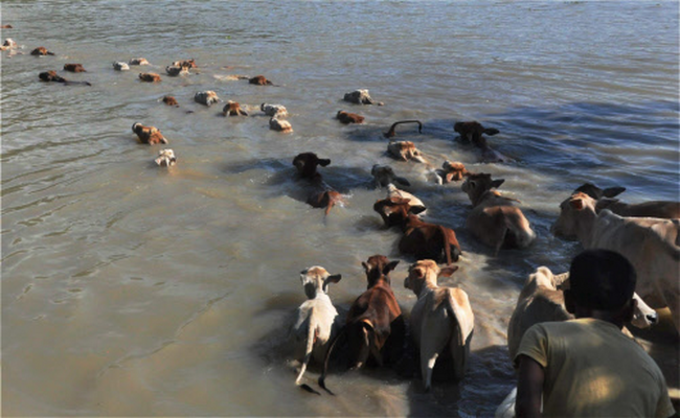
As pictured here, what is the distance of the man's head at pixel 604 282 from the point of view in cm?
270

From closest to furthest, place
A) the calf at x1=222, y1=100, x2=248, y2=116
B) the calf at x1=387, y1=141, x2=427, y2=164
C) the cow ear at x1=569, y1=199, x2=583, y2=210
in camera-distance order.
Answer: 1. the cow ear at x1=569, y1=199, x2=583, y2=210
2. the calf at x1=387, y1=141, x2=427, y2=164
3. the calf at x1=222, y1=100, x2=248, y2=116

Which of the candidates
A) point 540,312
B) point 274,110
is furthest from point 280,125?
point 540,312

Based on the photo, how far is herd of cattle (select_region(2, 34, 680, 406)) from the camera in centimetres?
427

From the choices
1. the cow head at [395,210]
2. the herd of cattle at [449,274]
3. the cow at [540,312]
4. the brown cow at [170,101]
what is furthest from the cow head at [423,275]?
the brown cow at [170,101]

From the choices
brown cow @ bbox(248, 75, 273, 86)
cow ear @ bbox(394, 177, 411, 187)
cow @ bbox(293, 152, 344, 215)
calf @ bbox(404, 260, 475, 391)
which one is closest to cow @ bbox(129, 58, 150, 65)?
brown cow @ bbox(248, 75, 273, 86)

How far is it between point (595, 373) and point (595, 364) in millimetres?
38

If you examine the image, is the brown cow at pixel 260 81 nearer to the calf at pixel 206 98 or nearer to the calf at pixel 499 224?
the calf at pixel 206 98

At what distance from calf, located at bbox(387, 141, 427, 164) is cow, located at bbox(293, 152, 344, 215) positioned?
1.40 meters

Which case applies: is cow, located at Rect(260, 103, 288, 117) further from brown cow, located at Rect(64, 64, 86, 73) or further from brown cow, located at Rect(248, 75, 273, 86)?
brown cow, located at Rect(64, 64, 86, 73)

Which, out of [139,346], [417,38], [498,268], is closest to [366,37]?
[417,38]

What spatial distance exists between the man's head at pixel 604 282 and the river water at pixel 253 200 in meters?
1.55

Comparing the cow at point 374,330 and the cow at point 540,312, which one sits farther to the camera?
the cow at point 374,330

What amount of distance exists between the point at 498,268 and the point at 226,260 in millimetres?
2788

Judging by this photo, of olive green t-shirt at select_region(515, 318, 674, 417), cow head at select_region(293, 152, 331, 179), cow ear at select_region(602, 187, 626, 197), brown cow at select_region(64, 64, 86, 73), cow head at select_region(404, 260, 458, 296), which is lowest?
brown cow at select_region(64, 64, 86, 73)
